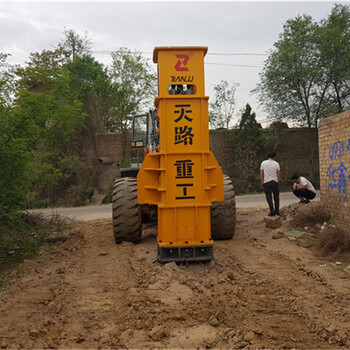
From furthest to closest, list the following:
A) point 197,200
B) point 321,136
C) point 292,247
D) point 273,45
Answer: point 273,45 < point 321,136 < point 292,247 < point 197,200

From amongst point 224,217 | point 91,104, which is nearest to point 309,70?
point 91,104

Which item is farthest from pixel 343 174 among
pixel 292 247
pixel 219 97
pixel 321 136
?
pixel 219 97

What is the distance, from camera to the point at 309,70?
66.4 ft

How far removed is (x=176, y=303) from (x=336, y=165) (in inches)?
216

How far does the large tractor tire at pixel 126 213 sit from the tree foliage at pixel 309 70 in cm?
1628

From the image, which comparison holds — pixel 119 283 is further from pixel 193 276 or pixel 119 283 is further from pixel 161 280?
pixel 193 276

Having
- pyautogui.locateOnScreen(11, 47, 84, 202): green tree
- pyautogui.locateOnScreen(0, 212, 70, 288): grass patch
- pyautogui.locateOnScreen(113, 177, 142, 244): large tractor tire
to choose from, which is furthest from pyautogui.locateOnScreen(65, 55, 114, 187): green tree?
pyautogui.locateOnScreen(113, 177, 142, 244): large tractor tire

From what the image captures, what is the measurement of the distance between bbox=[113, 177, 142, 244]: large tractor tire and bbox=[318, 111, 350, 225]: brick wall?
4267 millimetres

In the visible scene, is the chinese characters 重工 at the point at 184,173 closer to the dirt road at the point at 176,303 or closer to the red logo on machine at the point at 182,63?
the dirt road at the point at 176,303

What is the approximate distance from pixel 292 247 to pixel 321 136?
123 inches

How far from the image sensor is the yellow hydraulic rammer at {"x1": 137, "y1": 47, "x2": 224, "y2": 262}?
568 centimetres

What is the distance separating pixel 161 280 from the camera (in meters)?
4.96

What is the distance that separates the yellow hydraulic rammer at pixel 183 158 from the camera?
568cm

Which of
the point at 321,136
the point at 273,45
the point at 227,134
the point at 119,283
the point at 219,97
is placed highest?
the point at 273,45
